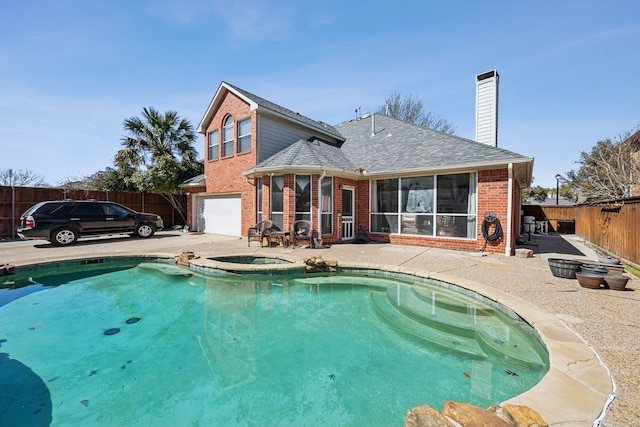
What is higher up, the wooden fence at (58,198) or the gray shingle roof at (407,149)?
the gray shingle roof at (407,149)

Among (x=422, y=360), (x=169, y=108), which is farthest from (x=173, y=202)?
(x=422, y=360)

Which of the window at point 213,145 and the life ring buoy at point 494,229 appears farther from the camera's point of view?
the window at point 213,145

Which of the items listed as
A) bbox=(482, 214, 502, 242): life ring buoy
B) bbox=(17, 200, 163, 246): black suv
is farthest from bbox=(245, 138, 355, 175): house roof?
bbox=(17, 200, 163, 246): black suv

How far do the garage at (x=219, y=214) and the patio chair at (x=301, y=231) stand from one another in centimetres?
394

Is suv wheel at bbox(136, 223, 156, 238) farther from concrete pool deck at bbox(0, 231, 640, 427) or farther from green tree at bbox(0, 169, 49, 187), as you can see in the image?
green tree at bbox(0, 169, 49, 187)

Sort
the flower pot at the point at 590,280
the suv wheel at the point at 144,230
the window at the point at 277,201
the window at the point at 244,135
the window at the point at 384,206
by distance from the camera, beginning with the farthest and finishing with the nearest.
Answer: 1. the suv wheel at the point at 144,230
2. the window at the point at 244,135
3. the window at the point at 384,206
4. the window at the point at 277,201
5. the flower pot at the point at 590,280

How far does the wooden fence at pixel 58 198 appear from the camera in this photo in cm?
1191

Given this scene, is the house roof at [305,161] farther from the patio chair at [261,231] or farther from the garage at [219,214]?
the garage at [219,214]

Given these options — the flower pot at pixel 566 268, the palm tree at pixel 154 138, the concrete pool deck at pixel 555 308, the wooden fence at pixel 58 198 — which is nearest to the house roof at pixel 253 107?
the palm tree at pixel 154 138

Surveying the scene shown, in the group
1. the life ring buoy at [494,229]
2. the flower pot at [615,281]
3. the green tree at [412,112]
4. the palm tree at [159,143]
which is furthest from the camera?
the green tree at [412,112]

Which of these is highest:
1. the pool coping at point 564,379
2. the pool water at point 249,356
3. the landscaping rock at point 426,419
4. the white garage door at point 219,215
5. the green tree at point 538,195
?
the green tree at point 538,195

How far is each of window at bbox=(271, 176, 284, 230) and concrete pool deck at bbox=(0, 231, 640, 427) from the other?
56.5 inches

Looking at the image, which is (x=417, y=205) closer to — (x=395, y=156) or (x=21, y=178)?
(x=395, y=156)

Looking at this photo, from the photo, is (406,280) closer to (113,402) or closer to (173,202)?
(113,402)
